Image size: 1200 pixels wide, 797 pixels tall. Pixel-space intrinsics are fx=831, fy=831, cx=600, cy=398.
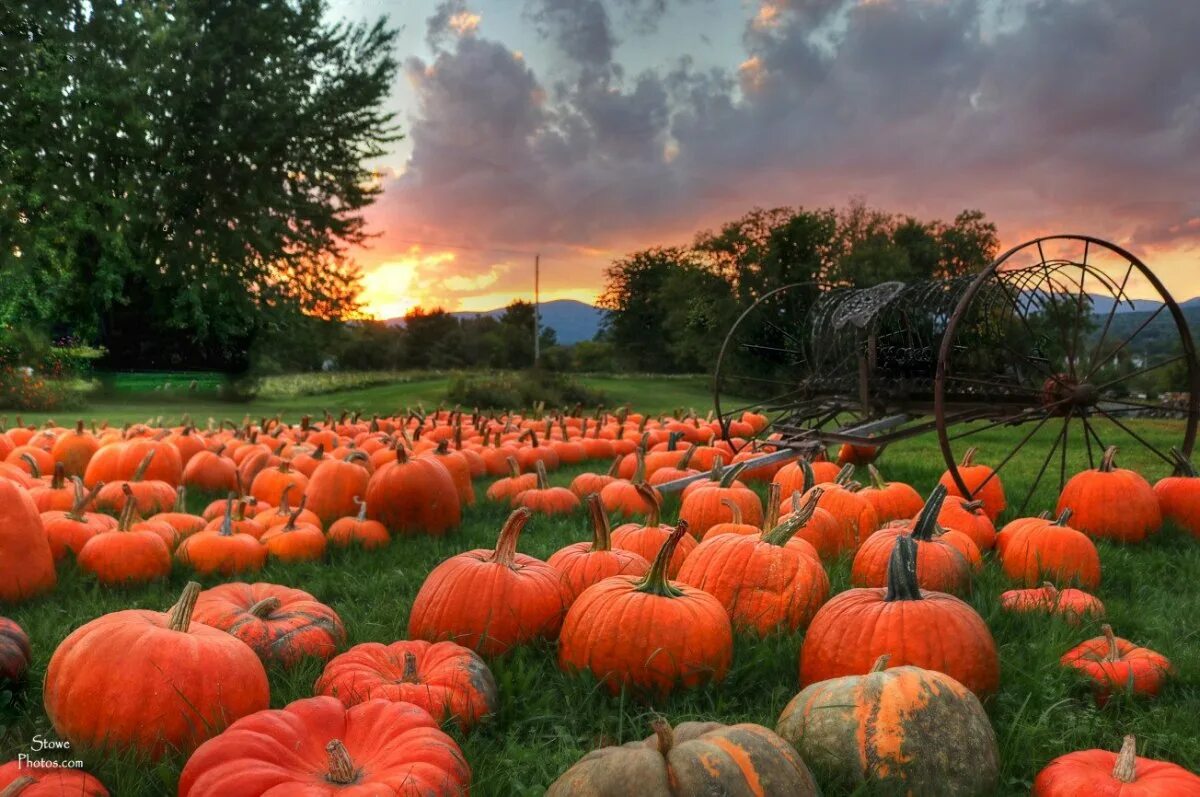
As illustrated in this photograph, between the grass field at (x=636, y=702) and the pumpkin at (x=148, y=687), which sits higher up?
the pumpkin at (x=148, y=687)

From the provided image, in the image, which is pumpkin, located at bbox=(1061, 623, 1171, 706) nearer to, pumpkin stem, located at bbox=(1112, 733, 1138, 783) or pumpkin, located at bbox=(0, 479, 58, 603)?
pumpkin stem, located at bbox=(1112, 733, 1138, 783)

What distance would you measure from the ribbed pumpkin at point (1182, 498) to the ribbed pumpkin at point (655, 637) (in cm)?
439

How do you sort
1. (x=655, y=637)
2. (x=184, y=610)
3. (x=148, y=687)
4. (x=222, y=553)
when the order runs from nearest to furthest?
(x=148, y=687), (x=184, y=610), (x=655, y=637), (x=222, y=553)

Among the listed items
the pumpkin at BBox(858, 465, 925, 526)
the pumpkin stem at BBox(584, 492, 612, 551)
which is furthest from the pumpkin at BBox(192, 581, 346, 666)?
the pumpkin at BBox(858, 465, 925, 526)

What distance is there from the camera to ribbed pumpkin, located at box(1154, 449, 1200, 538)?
5551 mm

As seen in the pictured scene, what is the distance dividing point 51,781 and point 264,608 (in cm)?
108

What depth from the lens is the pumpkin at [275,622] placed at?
2.89m

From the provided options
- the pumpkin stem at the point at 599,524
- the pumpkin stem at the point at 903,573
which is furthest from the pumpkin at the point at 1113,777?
the pumpkin stem at the point at 599,524

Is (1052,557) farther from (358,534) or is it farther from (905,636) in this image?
(358,534)

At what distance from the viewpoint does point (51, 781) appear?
6.12 feet

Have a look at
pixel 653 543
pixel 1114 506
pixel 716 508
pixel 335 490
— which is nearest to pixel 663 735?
pixel 653 543

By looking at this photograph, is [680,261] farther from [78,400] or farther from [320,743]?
[320,743]

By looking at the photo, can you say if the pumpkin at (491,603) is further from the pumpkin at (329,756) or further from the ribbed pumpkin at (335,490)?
the ribbed pumpkin at (335,490)

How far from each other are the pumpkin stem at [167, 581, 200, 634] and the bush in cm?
1720
